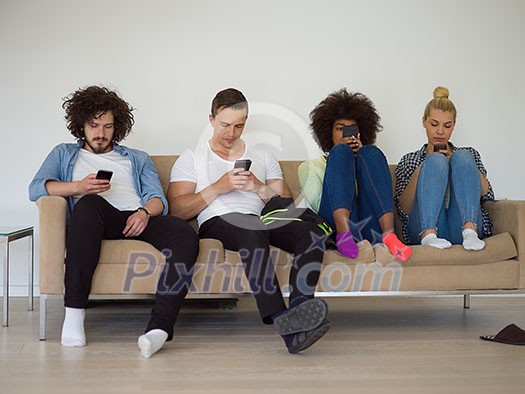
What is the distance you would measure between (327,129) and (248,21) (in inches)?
41.1

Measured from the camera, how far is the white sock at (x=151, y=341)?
264 cm

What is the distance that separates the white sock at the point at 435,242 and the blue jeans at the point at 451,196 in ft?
0.20

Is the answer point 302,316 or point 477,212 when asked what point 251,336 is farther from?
point 477,212

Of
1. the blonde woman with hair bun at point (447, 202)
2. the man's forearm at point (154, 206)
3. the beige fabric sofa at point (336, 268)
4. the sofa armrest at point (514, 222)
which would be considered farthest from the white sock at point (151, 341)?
the sofa armrest at point (514, 222)

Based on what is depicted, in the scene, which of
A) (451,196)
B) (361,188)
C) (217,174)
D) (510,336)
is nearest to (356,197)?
(361,188)

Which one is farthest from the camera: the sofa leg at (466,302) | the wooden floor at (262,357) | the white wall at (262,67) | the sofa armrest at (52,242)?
the white wall at (262,67)

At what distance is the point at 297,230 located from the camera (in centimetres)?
303

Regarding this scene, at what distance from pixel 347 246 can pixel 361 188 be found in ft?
1.28

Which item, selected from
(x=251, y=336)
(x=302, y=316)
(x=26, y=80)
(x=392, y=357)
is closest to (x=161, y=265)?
(x=251, y=336)

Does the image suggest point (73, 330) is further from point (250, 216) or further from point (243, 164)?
point (243, 164)

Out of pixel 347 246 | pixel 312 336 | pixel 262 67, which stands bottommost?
pixel 312 336

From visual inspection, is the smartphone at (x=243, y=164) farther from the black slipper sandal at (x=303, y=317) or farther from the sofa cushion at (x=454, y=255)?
the black slipper sandal at (x=303, y=317)

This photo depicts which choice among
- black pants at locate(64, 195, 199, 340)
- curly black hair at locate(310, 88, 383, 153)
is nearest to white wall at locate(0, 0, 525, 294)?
curly black hair at locate(310, 88, 383, 153)

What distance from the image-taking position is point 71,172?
3312 mm
